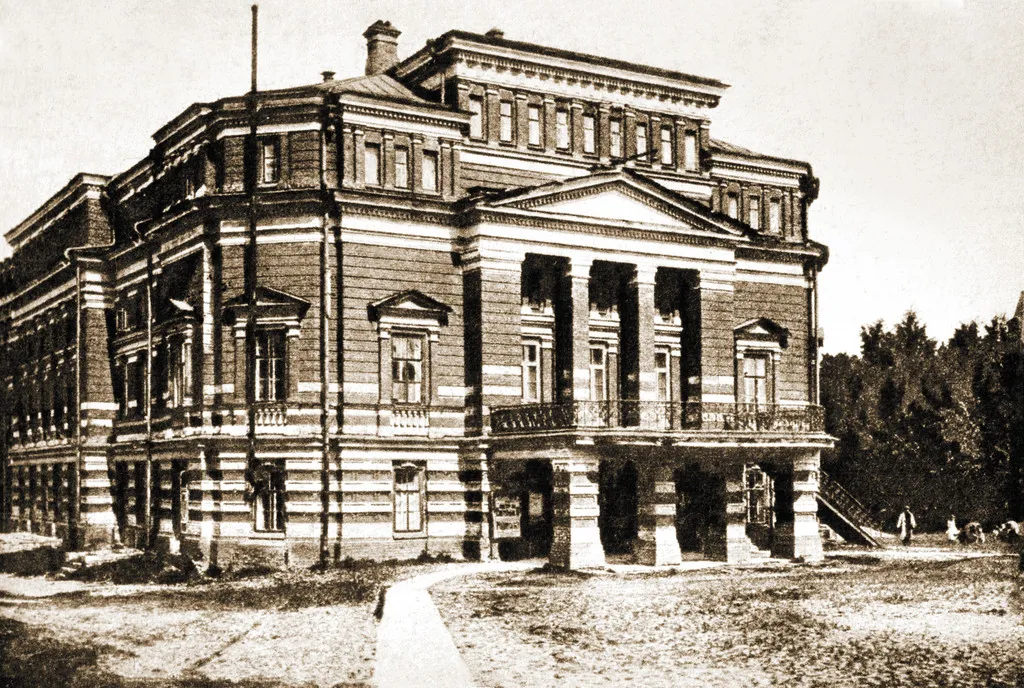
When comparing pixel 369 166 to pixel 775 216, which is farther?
pixel 775 216

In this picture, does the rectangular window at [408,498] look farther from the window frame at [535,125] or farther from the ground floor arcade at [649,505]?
the window frame at [535,125]

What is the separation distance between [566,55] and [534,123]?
2549 mm

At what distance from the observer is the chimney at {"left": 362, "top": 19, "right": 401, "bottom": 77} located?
45.2 m

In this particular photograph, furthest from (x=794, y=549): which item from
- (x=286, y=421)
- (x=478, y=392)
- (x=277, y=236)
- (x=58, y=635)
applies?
(x=58, y=635)

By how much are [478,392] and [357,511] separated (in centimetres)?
525

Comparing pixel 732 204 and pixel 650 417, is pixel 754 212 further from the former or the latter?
pixel 650 417

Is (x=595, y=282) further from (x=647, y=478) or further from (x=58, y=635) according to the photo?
(x=58, y=635)

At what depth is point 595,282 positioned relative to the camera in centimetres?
4222

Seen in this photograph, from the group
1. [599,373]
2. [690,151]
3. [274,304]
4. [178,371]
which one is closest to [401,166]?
[274,304]

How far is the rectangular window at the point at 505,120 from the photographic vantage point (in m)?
41.8

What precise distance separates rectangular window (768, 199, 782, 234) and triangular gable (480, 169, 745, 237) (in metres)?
5.98

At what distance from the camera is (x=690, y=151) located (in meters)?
45.8

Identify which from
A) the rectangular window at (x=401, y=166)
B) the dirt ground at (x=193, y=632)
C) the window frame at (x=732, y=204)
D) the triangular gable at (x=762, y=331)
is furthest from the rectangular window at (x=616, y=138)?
the dirt ground at (x=193, y=632)

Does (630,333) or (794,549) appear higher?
(630,333)
